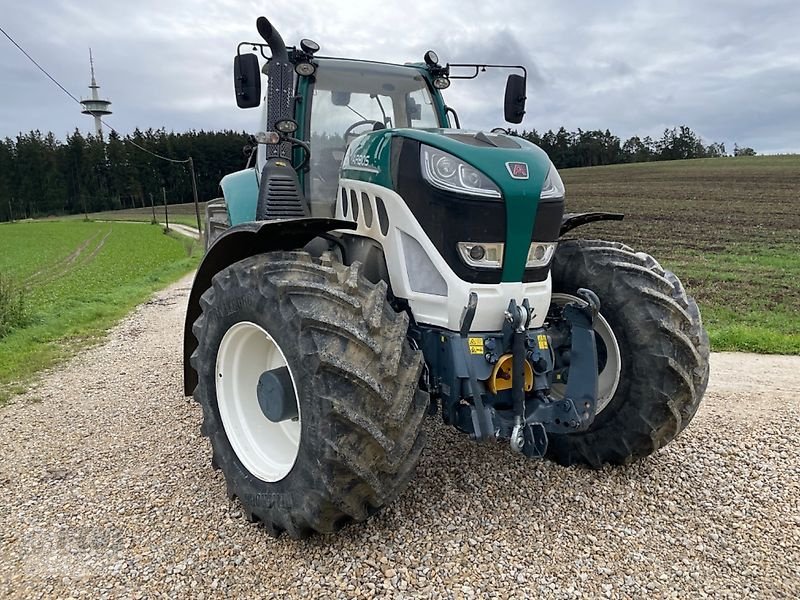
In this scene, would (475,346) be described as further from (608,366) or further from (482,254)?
(608,366)

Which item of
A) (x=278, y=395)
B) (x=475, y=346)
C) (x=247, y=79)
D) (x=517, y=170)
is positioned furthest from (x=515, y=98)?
(x=278, y=395)

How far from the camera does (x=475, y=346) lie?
2988mm

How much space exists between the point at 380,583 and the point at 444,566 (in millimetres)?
305

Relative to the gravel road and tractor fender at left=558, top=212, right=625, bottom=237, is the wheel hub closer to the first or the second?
the gravel road

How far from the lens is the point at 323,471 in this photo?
267 cm

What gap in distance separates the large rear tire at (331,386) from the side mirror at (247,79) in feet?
3.99

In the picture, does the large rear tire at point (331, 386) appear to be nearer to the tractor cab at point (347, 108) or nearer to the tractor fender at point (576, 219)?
the tractor cab at point (347, 108)

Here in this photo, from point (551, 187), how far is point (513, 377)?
0.99 meters

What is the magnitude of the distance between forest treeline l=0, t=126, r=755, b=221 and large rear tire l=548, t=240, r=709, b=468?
250 feet

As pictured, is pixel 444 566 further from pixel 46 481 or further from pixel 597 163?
pixel 597 163

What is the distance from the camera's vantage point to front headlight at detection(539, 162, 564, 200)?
3.15 metres

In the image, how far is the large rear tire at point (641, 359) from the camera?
11.2ft

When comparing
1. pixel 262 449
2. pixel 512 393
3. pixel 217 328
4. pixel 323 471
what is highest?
pixel 217 328

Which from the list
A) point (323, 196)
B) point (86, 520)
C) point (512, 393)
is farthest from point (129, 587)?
point (323, 196)
